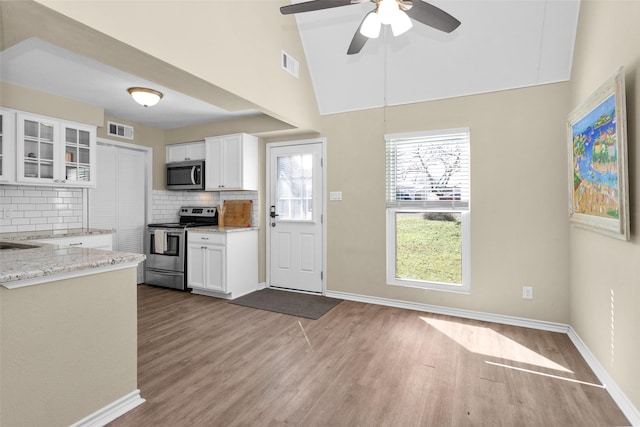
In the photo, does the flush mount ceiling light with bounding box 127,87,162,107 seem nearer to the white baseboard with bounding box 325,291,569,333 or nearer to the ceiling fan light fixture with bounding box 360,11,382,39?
the ceiling fan light fixture with bounding box 360,11,382,39

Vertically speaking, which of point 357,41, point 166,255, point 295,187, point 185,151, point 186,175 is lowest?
point 166,255

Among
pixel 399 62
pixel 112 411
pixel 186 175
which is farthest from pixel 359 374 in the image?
pixel 186 175

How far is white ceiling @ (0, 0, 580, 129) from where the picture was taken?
9.41 ft

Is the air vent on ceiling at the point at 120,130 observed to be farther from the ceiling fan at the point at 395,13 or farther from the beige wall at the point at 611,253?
the beige wall at the point at 611,253

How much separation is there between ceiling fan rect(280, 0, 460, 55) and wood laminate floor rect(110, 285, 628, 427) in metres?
2.31

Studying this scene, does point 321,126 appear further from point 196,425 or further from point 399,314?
point 196,425

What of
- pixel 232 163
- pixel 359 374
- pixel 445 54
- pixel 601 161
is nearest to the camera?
pixel 601 161

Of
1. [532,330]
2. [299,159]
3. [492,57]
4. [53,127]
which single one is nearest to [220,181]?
[299,159]

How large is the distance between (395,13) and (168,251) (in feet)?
13.5

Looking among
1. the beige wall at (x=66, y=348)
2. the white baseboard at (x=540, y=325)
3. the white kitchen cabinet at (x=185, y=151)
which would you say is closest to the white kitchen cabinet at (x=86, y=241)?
the white kitchen cabinet at (x=185, y=151)

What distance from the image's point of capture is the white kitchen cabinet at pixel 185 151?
16.3 ft

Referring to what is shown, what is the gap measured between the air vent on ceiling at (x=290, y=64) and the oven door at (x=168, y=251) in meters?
2.57

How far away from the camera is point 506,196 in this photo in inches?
131

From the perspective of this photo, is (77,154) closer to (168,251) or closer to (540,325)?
(168,251)
